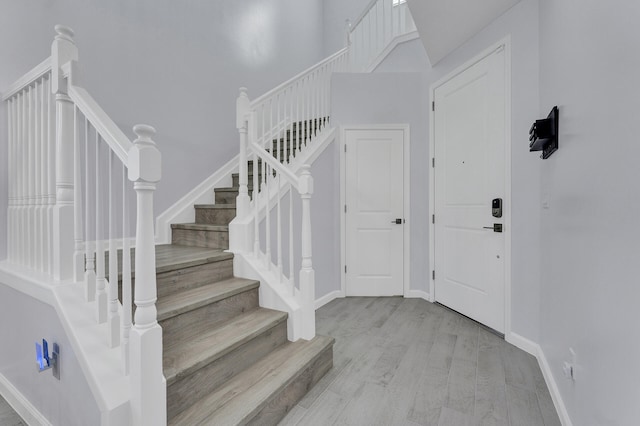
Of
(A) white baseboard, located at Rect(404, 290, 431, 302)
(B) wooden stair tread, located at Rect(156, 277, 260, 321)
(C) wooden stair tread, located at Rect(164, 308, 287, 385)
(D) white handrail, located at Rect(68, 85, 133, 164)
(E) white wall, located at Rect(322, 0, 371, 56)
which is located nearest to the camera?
(D) white handrail, located at Rect(68, 85, 133, 164)

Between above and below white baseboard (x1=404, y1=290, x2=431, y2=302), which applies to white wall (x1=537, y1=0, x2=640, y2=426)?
above

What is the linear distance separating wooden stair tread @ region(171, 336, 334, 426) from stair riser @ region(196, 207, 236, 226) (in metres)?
1.27

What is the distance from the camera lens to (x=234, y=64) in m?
3.72

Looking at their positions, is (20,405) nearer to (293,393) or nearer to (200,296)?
(200,296)

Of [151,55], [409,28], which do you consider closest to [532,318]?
[151,55]

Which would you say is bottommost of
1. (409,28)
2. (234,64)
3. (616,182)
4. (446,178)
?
(616,182)

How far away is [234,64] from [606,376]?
404cm

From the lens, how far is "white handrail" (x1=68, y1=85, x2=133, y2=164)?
118 cm

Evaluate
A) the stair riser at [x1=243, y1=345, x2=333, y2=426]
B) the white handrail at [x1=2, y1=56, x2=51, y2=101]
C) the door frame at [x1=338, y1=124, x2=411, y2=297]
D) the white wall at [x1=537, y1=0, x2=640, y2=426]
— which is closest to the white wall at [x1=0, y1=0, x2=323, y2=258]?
the white handrail at [x1=2, y1=56, x2=51, y2=101]

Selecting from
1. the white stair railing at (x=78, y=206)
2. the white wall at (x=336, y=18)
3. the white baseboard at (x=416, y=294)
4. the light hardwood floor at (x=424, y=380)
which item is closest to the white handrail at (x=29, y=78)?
the white stair railing at (x=78, y=206)

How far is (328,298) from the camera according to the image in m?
3.51

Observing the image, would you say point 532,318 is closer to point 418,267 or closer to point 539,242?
point 539,242

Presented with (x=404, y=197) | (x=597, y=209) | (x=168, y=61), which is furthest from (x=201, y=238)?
(x=597, y=209)

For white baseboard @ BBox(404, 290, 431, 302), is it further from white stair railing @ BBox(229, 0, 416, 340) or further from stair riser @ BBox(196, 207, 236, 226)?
stair riser @ BBox(196, 207, 236, 226)
